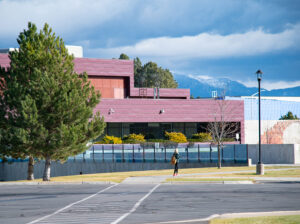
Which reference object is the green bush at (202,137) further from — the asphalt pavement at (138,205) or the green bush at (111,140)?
the asphalt pavement at (138,205)

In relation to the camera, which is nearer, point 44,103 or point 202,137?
point 44,103

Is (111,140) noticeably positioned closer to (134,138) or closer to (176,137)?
(134,138)

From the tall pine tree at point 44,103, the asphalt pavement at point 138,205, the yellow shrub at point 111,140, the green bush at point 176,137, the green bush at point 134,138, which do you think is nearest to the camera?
the asphalt pavement at point 138,205

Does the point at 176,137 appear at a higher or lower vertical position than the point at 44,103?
lower

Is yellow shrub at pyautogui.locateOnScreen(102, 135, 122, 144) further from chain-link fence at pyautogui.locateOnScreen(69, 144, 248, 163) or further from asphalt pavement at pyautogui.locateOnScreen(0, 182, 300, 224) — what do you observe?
asphalt pavement at pyautogui.locateOnScreen(0, 182, 300, 224)

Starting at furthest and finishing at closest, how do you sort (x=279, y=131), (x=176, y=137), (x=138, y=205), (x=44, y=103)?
(x=279, y=131), (x=176, y=137), (x=44, y=103), (x=138, y=205)

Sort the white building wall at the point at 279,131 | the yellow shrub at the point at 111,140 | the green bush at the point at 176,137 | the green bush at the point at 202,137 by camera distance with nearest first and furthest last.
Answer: the yellow shrub at the point at 111,140 < the green bush at the point at 176,137 < the green bush at the point at 202,137 < the white building wall at the point at 279,131

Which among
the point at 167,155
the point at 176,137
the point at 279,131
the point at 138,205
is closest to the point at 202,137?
the point at 176,137

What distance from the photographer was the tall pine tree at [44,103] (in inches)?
1258

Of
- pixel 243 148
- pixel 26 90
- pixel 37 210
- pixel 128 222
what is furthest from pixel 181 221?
pixel 243 148

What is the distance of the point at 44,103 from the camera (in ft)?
106

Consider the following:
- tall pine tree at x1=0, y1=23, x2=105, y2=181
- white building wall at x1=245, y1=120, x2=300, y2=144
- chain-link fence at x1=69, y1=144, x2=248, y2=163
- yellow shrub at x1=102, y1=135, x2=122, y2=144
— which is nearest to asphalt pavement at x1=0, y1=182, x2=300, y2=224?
tall pine tree at x1=0, y1=23, x2=105, y2=181

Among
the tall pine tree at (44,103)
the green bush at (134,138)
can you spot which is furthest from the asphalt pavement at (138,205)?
the green bush at (134,138)

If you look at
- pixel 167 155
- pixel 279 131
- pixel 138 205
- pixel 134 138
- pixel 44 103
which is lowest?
pixel 138 205
